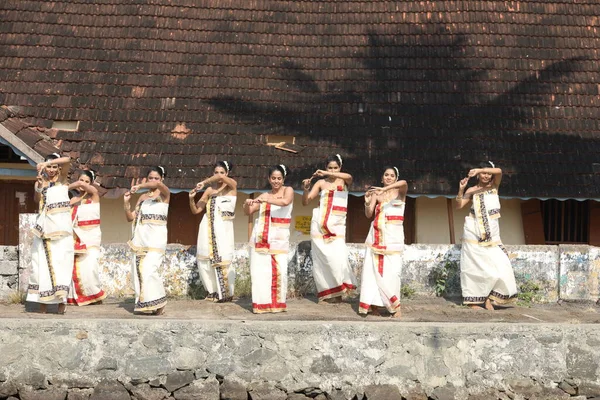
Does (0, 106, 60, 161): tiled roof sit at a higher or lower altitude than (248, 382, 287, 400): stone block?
higher

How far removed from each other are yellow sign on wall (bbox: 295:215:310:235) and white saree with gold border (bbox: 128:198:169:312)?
479 cm

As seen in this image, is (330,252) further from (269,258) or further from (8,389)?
(8,389)

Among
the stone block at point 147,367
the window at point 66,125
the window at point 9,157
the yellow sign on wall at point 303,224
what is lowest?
the stone block at point 147,367

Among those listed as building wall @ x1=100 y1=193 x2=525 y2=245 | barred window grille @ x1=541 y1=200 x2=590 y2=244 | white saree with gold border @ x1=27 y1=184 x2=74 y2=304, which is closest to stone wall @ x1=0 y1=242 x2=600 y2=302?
white saree with gold border @ x1=27 y1=184 x2=74 y2=304

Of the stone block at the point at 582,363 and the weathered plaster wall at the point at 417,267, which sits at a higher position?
the weathered plaster wall at the point at 417,267

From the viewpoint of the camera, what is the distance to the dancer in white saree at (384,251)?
991cm

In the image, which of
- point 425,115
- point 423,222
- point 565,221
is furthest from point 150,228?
point 565,221

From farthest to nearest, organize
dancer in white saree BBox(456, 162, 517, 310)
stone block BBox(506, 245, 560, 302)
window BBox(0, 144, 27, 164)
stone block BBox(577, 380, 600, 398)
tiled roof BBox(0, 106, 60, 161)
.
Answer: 1. window BBox(0, 144, 27, 164)
2. tiled roof BBox(0, 106, 60, 161)
3. stone block BBox(506, 245, 560, 302)
4. dancer in white saree BBox(456, 162, 517, 310)
5. stone block BBox(577, 380, 600, 398)

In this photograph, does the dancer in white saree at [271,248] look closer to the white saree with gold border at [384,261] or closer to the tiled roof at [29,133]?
the white saree with gold border at [384,261]

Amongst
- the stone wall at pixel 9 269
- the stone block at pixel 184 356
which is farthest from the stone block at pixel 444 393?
the stone wall at pixel 9 269

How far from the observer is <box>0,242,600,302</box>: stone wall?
10922 millimetres

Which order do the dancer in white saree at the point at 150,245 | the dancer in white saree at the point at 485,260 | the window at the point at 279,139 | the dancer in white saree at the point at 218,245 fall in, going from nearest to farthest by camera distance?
1. the dancer in white saree at the point at 150,245
2. the dancer in white saree at the point at 485,260
3. the dancer in white saree at the point at 218,245
4. the window at the point at 279,139

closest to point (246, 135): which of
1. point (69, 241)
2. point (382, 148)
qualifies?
point (382, 148)

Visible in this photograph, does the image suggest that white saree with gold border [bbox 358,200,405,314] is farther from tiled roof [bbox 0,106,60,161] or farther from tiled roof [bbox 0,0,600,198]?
tiled roof [bbox 0,106,60,161]
